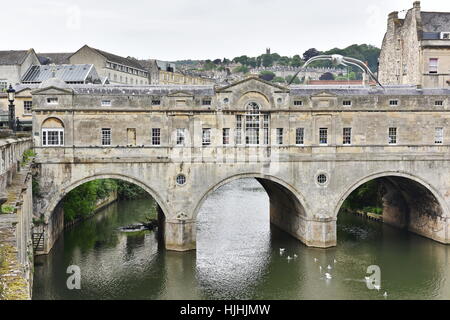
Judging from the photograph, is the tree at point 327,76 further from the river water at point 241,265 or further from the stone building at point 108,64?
the river water at point 241,265

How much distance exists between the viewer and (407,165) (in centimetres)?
3622

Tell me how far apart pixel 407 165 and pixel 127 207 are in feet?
90.7

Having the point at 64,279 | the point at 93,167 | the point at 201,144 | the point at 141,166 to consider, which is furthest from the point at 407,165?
the point at 64,279

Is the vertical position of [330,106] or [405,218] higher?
[330,106]

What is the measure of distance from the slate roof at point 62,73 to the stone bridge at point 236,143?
1722 cm

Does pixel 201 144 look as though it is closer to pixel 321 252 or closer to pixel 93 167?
pixel 93 167

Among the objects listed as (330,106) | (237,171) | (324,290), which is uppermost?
(330,106)

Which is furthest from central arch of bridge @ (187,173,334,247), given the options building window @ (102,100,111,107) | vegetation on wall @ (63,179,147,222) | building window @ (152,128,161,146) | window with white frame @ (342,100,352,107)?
vegetation on wall @ (63,179,147,222)

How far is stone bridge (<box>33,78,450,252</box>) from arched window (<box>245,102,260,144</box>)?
65 mm

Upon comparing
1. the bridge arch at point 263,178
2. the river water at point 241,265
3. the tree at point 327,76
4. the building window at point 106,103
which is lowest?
the river water at point 241,265

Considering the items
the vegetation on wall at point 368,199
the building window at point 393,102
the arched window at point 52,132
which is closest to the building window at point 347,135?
the building window at point 393,102

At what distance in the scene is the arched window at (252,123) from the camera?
35.3m
